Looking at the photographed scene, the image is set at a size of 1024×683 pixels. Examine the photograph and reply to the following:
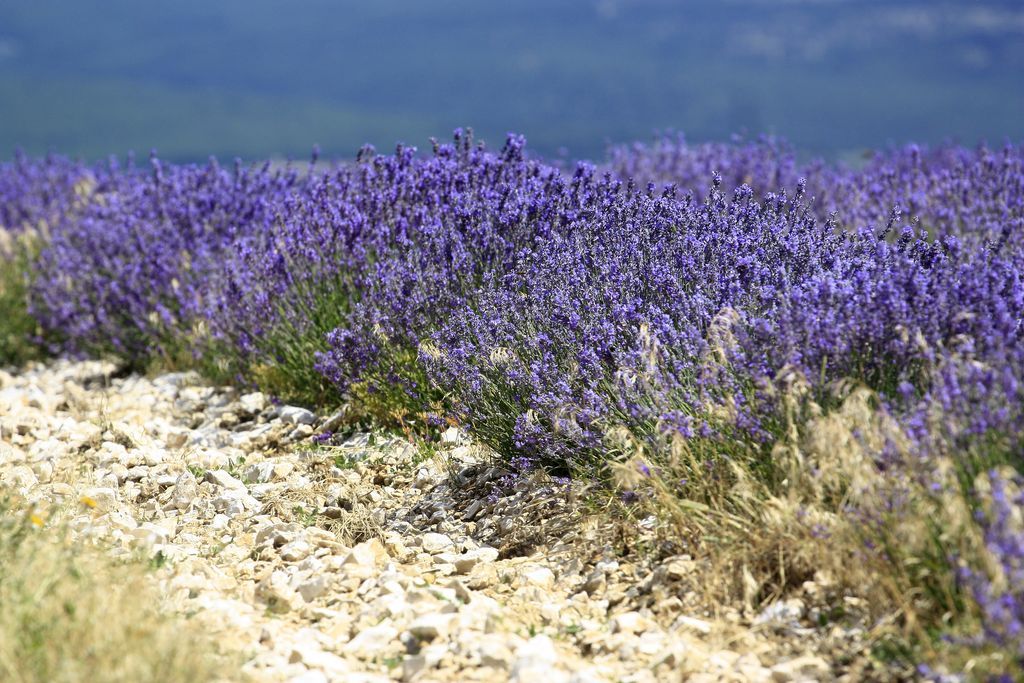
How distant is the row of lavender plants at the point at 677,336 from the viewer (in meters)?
2.59

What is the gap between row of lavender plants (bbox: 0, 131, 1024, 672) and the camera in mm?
2594

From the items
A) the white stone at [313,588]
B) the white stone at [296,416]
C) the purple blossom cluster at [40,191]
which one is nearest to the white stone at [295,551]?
the white stone at [313,588]

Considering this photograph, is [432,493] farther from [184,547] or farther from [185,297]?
[185,297]

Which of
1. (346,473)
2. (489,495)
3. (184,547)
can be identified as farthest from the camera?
(346,473)

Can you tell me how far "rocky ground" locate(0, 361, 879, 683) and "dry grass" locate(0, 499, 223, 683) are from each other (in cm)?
15

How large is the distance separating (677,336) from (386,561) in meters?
1.16

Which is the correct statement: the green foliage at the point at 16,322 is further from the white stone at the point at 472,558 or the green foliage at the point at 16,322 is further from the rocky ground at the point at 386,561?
the white stone at the point at 472,558

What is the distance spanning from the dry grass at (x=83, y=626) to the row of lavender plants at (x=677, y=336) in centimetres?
128

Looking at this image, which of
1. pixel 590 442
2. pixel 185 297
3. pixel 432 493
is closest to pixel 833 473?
pixel 590 442

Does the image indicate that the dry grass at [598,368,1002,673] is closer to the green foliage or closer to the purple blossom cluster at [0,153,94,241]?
the green foliage

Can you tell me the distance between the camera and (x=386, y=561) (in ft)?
11.1

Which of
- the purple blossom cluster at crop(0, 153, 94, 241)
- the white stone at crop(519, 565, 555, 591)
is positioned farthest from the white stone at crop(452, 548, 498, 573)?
the purple blossom cluster at crop(0, 153, 94, 241)

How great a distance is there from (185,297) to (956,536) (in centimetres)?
500

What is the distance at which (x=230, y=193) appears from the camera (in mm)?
7156
